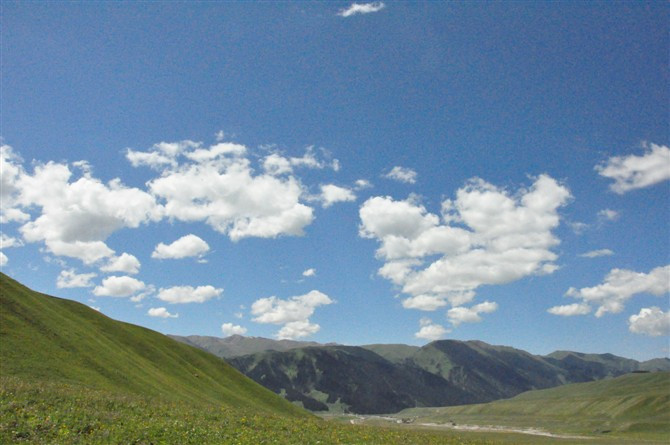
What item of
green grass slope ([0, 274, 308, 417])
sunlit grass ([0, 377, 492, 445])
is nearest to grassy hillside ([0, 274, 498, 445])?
sunlit grass ([0, 377, 492, 445])

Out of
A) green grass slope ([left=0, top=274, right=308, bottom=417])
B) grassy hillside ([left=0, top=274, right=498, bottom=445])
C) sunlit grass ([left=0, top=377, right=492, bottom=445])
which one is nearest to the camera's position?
sunlit grass ([left=0, top=377, right=492, bottom=445])

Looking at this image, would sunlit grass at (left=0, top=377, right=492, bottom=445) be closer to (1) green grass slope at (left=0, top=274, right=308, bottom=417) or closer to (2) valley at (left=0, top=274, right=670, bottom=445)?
(2) valley at (left=0, top=274, right=670, bottom=445)

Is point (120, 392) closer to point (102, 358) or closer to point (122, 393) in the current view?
point (122, 393)

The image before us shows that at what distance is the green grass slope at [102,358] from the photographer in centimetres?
5394

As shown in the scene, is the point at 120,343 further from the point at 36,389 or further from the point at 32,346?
the point at 36,389

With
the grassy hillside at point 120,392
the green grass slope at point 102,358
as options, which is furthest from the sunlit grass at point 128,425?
the green grass slope at point 102,358

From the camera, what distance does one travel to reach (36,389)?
35281 mm

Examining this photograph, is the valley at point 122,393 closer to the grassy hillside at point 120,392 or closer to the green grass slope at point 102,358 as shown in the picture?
the grassy hillside at point 120,392

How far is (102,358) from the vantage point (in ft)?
210

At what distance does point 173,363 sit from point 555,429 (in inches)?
7002

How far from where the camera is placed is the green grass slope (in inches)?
2124

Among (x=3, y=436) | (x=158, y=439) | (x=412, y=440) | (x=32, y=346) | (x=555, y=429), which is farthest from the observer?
(x=555, y=429)

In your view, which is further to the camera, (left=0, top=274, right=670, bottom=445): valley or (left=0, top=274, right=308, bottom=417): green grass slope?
(left=0, top=274, right=308, bottom=417): green grass slope

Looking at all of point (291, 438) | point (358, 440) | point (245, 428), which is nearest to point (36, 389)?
point (245, 428)
